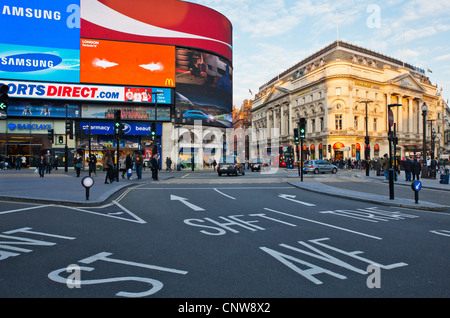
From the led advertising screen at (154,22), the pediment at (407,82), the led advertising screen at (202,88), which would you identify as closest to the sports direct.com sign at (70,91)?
the led advertising screen at (202,88)

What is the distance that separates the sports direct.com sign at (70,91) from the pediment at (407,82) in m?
56.2

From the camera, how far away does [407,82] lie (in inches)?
2948

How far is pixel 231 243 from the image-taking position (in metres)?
5.89

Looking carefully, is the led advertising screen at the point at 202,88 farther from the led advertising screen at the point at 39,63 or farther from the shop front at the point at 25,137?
the shop front at the point at 25,137

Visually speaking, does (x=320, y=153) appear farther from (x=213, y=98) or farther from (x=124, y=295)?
(x=124, y=295)

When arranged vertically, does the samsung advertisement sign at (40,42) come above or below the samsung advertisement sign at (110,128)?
above

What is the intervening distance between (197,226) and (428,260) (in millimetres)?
4496

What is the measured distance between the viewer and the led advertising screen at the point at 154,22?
42.9 metres

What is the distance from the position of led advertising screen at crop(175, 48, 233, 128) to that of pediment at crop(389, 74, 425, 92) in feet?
138

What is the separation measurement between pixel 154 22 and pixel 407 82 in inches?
2365

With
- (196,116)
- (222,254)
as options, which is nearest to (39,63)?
(196,116)

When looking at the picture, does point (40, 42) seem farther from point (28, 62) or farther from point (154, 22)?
point (154, 22)

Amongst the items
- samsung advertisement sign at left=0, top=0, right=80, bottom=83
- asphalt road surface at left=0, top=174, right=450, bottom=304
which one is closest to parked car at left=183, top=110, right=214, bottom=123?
samsung advertisement sign at left=0, top=0, right=80, bottom=83

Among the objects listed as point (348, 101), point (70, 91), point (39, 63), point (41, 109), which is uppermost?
point (39, 63)
